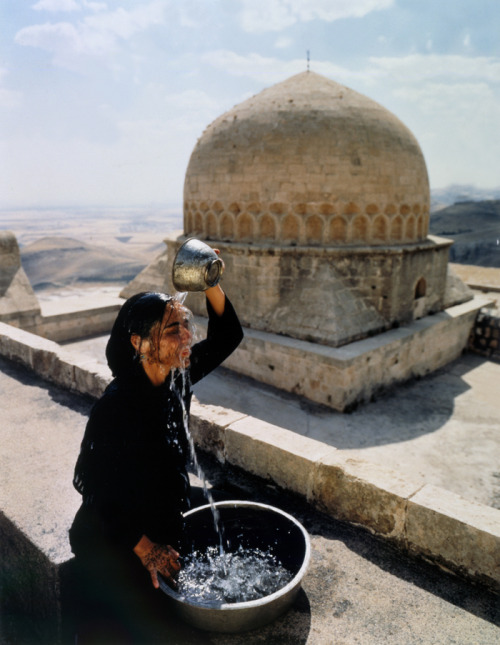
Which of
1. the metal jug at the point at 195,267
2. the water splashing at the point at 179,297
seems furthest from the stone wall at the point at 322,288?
the metal jug at the point at 195,267

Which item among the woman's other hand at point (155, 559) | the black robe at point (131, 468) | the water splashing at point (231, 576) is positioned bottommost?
the water splashing at point (231, 576)

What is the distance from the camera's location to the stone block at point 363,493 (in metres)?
2.46

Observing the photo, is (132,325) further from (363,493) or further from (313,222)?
(313,222)

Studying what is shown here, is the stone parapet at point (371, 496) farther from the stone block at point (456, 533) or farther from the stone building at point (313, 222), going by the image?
the stone building at point (313, 222)

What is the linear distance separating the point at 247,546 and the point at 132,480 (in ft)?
2.87

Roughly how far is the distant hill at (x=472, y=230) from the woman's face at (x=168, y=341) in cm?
2881

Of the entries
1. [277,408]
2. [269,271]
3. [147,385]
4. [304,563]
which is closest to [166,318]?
[147,385]

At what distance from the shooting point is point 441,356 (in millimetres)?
9898

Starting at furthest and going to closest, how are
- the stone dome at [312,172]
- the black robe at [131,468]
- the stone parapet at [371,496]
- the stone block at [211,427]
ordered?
1. the stone dome at [312,172]
2. the stone block at [211,427]
3. the stone parapet at [371,496]
4. the black robe at [131,468]

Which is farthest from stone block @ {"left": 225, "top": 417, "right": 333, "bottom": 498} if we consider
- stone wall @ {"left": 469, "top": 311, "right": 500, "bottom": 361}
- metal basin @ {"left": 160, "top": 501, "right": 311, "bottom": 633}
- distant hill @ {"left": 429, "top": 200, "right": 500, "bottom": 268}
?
distant hill @ {"left": 429, "top": 200, "right": 500, "bottom": 268}

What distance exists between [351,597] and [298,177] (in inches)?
287

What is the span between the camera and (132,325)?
1863 millimetres

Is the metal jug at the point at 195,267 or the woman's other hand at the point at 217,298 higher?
the metal jug at the point at 195,267

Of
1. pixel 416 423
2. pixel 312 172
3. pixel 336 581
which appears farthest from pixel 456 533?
pixel 312 172
